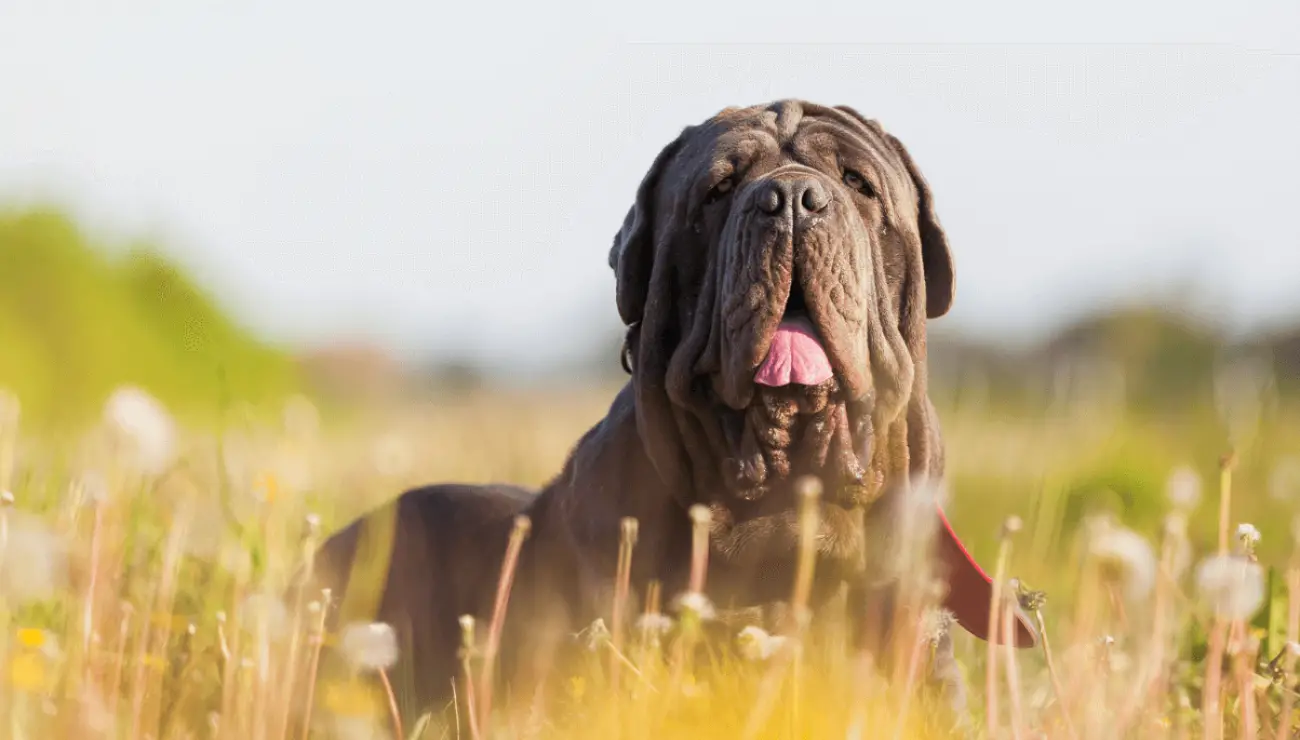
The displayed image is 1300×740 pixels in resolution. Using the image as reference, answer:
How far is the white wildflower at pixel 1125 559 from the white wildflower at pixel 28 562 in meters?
1.62

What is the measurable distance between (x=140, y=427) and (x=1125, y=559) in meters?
1.59

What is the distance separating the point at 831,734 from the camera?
2.39 m

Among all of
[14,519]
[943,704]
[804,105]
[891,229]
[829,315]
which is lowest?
[943,704]

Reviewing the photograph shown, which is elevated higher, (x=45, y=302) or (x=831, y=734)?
(x=45, y=302)

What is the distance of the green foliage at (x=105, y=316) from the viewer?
47.9 ft

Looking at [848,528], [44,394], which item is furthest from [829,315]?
[44,394]

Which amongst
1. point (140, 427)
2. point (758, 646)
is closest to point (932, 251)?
point (758, 646)

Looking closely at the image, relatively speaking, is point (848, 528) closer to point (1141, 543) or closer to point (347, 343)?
point (1141, 543)

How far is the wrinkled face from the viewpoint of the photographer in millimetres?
3467

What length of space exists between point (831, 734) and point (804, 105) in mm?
2128

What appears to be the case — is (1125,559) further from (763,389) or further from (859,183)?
(859,183)

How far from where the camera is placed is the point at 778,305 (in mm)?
3457

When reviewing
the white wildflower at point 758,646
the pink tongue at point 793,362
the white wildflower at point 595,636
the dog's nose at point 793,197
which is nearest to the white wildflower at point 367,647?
the white wildflower at point 595,636

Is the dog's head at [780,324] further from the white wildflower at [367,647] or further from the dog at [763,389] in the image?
the white wildflower at [367,647]
